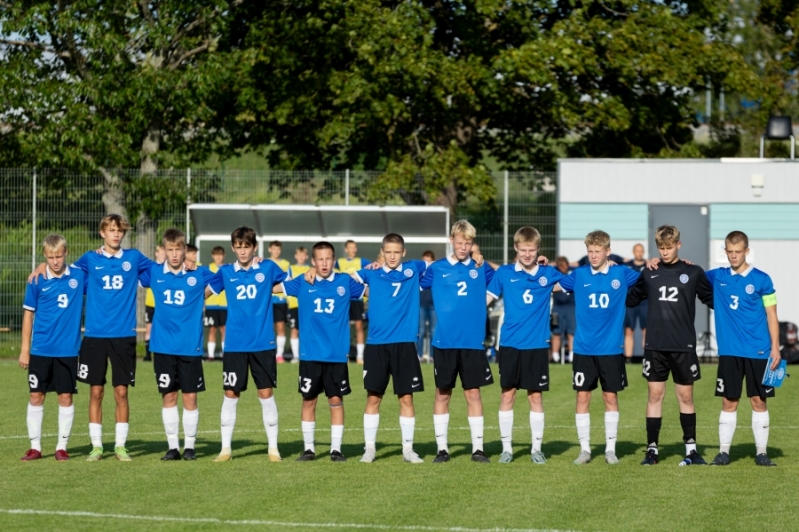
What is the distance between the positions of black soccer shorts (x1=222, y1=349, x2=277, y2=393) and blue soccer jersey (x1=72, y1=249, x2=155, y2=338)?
3.09 ft

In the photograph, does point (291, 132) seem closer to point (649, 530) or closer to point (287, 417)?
point (287, 417)

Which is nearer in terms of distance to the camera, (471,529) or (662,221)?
(471,529)

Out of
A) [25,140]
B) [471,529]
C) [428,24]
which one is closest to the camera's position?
[471,529]

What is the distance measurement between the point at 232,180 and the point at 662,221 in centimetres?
801

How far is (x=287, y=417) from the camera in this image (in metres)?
13.6

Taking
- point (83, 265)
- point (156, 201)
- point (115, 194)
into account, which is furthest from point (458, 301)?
point (115, 194)

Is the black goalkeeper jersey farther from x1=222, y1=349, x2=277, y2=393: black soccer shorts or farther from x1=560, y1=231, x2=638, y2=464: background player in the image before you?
x1=222, y1=349, x2=277, y2=393: black soccer shorts

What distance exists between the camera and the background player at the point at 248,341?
10.4m

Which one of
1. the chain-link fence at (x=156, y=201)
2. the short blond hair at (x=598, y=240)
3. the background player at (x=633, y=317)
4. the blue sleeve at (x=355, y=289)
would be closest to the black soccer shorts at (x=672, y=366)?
the short blond hair at (x=598, y=240)

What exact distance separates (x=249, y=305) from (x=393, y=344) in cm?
127

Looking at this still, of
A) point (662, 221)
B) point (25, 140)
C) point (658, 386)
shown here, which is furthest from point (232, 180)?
point (658, 386)

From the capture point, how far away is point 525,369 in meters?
10.4

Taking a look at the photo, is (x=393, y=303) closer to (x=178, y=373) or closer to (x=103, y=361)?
(x=178, y=373)

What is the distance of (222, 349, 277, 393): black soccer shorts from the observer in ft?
34.1
